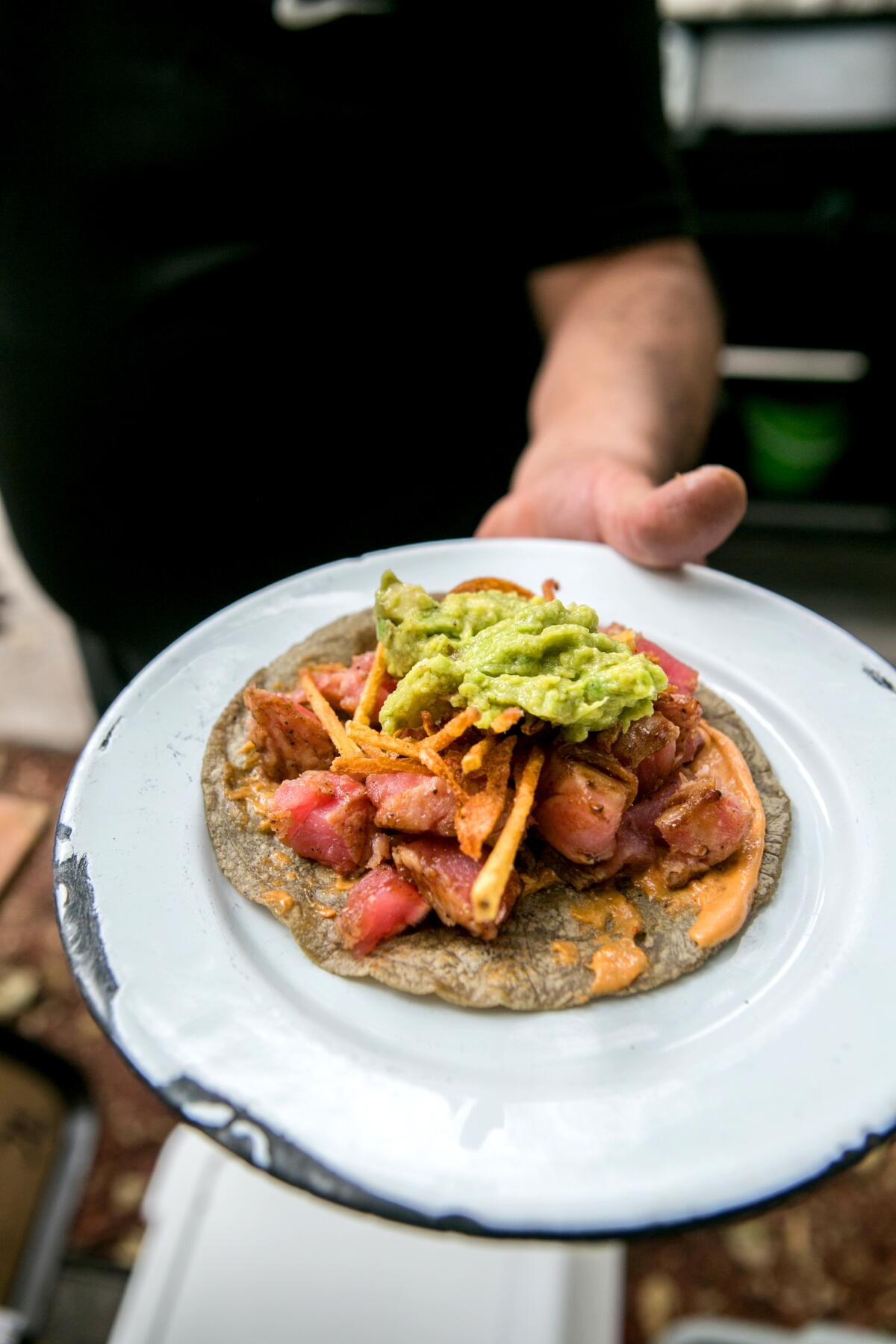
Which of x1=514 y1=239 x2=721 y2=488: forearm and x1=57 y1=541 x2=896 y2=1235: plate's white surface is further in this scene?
x1=514 y1=239 x2=721 y2=488: forearm

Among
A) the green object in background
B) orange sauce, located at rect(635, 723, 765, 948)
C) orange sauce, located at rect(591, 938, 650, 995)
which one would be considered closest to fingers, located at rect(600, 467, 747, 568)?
orange sauce, located at rect(635, 723, 765, 948)

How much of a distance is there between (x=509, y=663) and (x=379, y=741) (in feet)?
0.87

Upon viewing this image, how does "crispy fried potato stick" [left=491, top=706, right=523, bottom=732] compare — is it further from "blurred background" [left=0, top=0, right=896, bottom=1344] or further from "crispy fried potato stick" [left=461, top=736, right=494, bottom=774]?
"blurred background" [left=0, top=0, right=896, bottom=1344]

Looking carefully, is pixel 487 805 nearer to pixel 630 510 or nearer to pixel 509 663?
pixel 509 663

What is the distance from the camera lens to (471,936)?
1.51 meters

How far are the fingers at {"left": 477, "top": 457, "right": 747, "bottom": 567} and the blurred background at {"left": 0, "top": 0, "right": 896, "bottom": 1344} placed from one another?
4.79 ft

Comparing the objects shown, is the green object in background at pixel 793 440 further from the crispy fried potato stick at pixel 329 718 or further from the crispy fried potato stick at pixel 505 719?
the crispy fried potato stick at pixel 505 719

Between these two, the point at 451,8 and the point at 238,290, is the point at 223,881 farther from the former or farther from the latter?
the point at 451,8

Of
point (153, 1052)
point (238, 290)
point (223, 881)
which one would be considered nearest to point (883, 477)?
point (238, 290)

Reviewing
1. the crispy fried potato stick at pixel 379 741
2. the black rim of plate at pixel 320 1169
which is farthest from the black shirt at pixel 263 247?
the black rim of plate at pixel 320 1169

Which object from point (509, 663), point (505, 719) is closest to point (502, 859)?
point (505, 719)

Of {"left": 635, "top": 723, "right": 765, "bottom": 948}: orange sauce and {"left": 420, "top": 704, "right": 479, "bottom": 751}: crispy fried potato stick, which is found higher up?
{"left": 420, "top": 704, "right": 479, "bottom": 751}: crispy fried potato stick

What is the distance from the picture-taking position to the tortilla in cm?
140

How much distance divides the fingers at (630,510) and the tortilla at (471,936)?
482 millimetres
